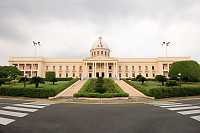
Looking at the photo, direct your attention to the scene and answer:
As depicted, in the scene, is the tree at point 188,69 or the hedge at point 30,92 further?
the tree at point 188,69

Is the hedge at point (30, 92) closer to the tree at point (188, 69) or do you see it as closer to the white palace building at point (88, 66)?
the tree at point (188, 69)

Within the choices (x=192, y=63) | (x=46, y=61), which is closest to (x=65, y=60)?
(x=46, y=61)

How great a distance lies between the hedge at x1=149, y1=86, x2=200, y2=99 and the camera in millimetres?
12445

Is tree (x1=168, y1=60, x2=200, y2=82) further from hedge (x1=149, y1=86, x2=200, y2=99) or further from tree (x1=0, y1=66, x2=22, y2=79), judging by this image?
tree (x1=0, y1=66, x2=22, y2=79)

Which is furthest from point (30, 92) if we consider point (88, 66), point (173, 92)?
point (88, 66)

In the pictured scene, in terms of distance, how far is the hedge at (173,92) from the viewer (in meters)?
12.4

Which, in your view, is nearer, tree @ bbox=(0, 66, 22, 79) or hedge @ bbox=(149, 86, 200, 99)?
hedge @ bbox=(149, 86, 200, 99)

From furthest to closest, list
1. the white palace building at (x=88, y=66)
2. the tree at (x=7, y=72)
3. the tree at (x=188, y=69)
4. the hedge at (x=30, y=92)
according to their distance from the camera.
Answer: the white palace building at (x=88, y=66), the tree at (x=7, y=72), the tree at (x=188, y=69), the hedge at (x=30, y=92)

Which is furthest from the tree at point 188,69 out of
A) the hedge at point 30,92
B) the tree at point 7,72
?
the tree at point 7,72

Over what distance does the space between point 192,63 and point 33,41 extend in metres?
42.7

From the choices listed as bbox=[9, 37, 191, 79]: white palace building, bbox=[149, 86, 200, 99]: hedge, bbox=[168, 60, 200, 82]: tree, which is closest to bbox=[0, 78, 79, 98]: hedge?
bbox=[149, 86, 200, 99]: hedge

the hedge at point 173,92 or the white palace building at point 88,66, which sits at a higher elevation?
the white palace building at point 88,66

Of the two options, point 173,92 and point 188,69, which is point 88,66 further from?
point 173,92

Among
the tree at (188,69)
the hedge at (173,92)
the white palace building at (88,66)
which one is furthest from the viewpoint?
the white palace building at (88,66)
